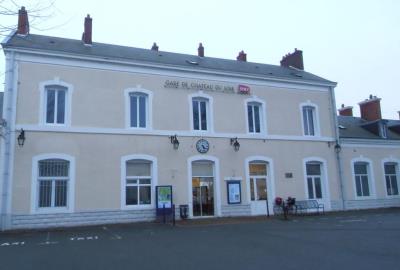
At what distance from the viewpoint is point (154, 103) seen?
56.2 ft

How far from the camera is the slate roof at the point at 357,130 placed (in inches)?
892

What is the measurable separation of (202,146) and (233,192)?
2495 millimetres

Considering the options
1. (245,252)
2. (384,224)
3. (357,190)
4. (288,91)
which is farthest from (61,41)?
(357,190)

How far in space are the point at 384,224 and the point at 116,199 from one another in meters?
9.92

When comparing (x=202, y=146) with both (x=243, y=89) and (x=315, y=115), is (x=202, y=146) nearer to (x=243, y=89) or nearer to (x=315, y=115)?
(x=243, y=89)

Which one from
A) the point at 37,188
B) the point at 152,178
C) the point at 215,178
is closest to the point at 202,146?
the point at 215,178

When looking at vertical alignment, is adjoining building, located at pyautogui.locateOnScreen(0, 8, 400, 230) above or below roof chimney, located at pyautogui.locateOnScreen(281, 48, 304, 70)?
below

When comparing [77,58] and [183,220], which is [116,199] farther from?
[77,58]

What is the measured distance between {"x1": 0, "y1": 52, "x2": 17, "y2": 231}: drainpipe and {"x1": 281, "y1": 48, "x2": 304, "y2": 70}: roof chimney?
15898 millimetres

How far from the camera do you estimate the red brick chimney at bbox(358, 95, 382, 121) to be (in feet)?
87.1

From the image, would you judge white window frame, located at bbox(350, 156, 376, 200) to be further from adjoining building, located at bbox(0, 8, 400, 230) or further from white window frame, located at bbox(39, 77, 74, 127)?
white window frame, located at bbox(39, 77, 74, 127)

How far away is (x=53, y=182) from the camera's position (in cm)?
1492

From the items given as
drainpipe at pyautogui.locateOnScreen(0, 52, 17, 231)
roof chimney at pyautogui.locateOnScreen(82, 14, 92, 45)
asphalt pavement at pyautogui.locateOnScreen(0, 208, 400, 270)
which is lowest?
asphalt pavement at pyautogui.locateOnScreen(0, 208, 400, 270)

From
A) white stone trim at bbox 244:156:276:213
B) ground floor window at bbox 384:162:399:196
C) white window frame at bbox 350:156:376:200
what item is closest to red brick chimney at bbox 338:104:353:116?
ground floor window at bbox 384:162:399:196
